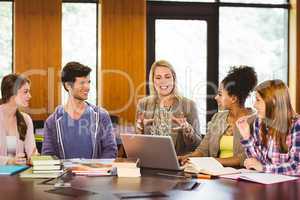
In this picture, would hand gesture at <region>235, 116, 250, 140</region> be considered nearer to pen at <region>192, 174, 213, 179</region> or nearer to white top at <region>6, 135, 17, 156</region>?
pen at <region>192, 174, 213, 179</region>

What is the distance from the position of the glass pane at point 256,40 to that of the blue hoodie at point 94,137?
3.38 metres

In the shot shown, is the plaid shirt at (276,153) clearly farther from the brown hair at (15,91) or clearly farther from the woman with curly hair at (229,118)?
the brown hair at (15,91)

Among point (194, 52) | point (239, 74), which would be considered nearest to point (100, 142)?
point (239, 74)

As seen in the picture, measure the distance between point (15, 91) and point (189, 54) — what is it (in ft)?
10.7

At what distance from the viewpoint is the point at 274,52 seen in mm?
6992

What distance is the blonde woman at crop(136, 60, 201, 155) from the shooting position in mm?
3812

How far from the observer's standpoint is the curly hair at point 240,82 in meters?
3.70

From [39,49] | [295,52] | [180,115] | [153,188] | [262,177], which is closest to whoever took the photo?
[153,188]

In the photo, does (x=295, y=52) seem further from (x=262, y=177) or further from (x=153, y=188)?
(x=153, y=188)

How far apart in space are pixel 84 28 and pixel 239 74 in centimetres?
314

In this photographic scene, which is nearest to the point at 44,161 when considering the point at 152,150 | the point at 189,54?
the point at 152,150

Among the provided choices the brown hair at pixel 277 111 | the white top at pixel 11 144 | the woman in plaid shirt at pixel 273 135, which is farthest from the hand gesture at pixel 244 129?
the white top at pixel 11 144

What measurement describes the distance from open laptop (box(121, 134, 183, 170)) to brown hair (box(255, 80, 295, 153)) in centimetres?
63

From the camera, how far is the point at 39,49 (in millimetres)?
6152
